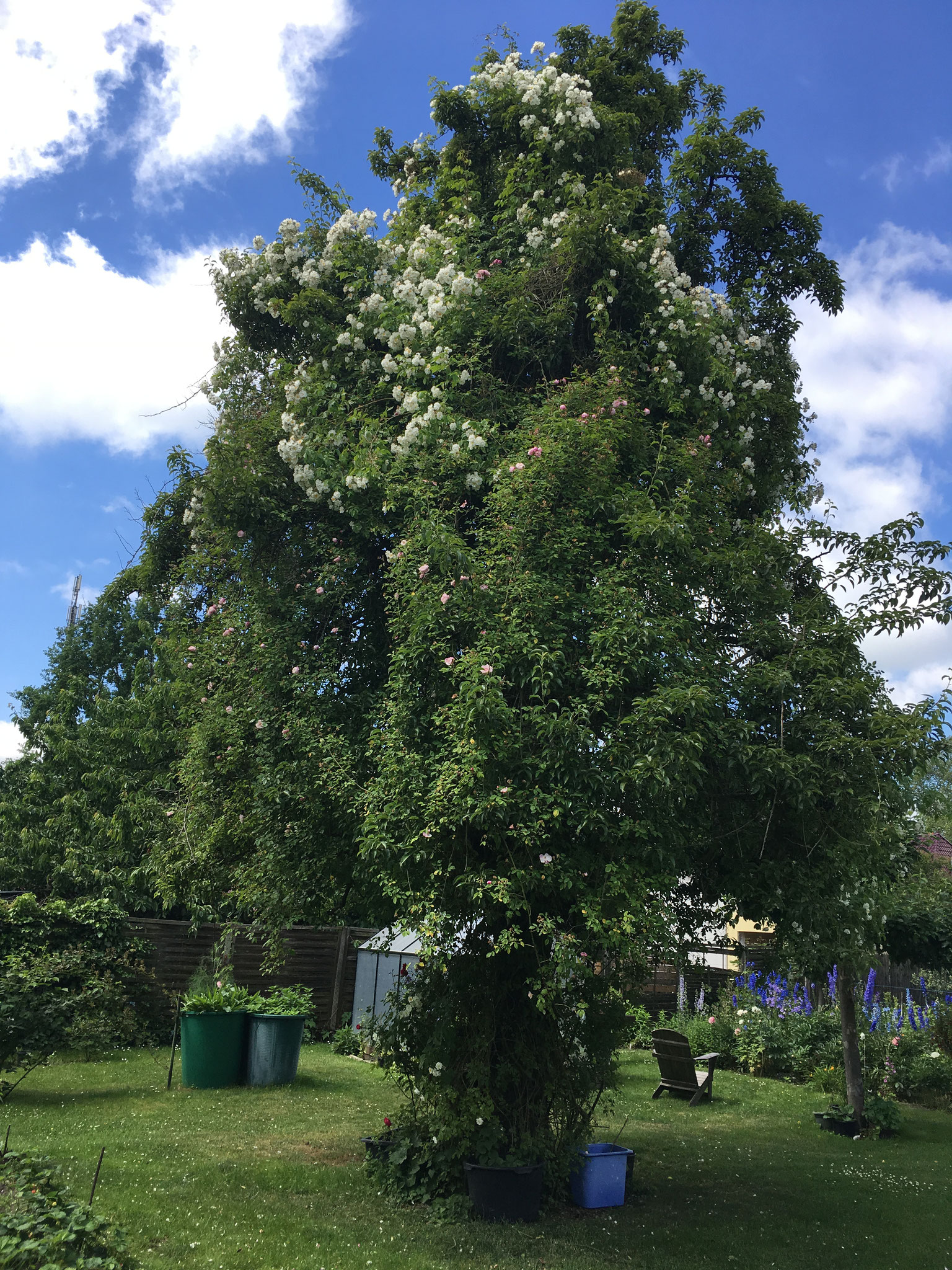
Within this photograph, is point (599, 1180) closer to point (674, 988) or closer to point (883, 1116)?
point (883, 1116)

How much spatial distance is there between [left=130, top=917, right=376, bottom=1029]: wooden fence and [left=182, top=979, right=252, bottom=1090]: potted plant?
1932mm

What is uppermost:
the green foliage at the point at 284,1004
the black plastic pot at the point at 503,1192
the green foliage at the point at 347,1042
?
the green foliage at the point at 284,1004

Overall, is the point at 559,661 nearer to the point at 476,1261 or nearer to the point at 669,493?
the point at 669,493

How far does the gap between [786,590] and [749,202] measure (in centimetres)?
577

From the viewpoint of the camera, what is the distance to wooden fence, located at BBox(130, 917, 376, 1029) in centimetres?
1291

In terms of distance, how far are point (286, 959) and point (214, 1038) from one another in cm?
256

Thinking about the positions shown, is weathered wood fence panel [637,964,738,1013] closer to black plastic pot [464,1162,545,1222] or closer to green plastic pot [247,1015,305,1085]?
green plastic pot [247,1015,305,1085]

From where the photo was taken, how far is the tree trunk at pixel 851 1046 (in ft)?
30.3

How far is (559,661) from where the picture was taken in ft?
19.3

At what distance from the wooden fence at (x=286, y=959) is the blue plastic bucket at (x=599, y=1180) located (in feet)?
23.4

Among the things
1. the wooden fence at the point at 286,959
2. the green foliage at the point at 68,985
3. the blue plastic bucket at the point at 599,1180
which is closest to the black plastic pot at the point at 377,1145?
the blue plastic bucket at the point at 599,1180

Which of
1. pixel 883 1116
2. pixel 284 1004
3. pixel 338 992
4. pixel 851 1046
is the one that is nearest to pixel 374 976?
pixel 338 992

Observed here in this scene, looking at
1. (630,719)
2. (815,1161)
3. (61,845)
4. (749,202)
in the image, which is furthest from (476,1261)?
(61,845)

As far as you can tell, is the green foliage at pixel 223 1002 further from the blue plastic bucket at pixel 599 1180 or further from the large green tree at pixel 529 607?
the blue plastic bucket at pixel 599 1180
